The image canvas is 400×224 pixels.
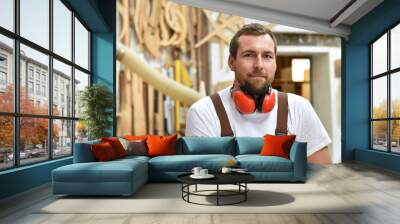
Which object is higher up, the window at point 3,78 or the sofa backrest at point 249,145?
the window at point 3,78

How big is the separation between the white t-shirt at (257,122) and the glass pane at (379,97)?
57.7 inches

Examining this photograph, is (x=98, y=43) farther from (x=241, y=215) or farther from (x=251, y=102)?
(x=241, y=215)

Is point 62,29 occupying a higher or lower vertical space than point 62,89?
higher

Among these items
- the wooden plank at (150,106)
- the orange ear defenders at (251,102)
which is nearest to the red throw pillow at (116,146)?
the orange ear defenders at (251,102)

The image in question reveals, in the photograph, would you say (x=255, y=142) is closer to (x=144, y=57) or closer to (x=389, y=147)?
(x=389, y=147)

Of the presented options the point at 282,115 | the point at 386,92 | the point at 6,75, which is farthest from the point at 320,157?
the point at 6,75

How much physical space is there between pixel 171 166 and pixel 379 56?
541cm

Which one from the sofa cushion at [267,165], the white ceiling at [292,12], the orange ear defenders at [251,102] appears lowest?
the sofa cushion at [267,165]

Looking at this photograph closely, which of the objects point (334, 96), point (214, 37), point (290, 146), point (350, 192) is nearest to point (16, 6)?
point (290, 146)

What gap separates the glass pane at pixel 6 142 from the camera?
454 centimetres

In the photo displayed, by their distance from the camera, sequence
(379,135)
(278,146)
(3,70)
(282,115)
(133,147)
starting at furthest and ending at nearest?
(379,135), (282,115), (133,147), (278,146), (3,70)

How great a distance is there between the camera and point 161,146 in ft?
20.1

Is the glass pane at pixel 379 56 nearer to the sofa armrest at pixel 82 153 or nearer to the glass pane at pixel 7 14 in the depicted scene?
the sofa armrest at pixel 82 153

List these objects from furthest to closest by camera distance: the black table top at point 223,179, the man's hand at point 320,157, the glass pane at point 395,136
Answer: the man's hand at point 320,157 → the glass pane at point 395,136 → the black table top at point 223,179
